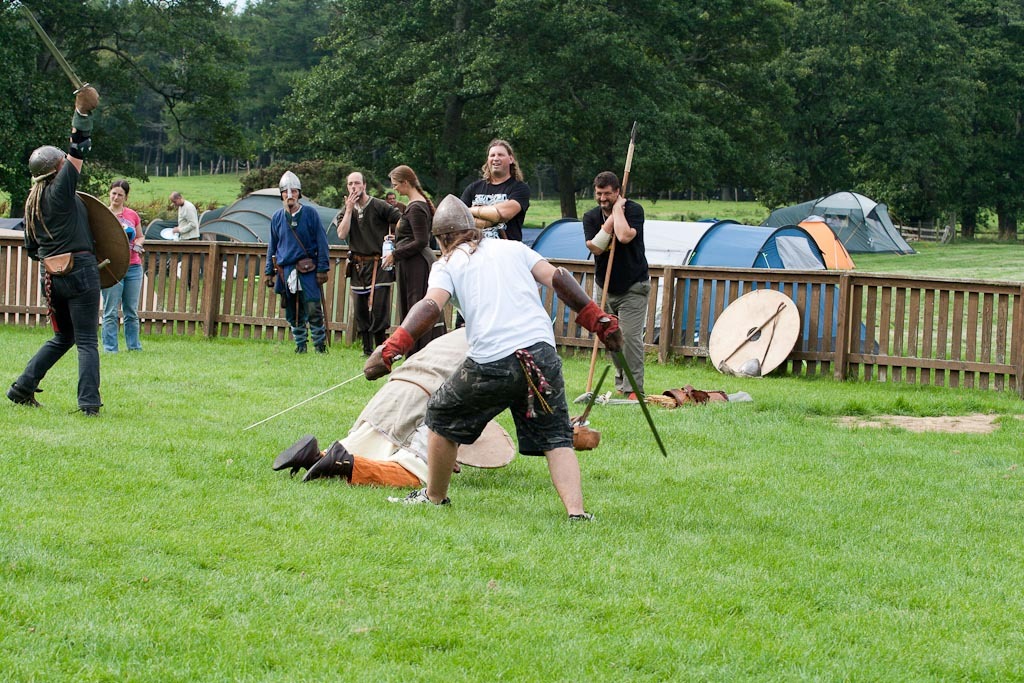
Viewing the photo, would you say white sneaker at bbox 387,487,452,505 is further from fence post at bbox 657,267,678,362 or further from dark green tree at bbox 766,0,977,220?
dark green tree at bbox 766,0,977,220

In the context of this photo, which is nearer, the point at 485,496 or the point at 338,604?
the point at 338,604

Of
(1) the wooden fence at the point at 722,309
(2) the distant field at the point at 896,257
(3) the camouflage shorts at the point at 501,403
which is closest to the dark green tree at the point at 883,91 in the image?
(2) the distant field at the point at 896,257

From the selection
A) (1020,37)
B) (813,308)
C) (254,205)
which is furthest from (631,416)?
(1020,37)

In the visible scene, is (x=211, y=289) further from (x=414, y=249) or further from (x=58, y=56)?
(x=58, y=56)

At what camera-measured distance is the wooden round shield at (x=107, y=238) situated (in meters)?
8.45

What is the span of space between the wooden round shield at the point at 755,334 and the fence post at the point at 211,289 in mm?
5985

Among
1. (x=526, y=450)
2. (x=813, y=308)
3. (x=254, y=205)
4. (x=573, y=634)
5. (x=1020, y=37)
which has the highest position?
(x=1020, y=37)

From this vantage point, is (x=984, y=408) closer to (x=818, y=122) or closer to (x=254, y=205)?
(x=254, y=205)

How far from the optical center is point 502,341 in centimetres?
562

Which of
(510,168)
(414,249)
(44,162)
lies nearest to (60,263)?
(44,162)

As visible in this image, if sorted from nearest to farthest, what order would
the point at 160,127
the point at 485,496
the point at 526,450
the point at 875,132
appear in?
the point at 526,450 < the point at 485,496 < the point at 875,132 < the point at 160,127

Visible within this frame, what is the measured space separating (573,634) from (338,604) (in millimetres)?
872

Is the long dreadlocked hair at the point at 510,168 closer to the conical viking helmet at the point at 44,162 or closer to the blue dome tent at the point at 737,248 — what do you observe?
the conical viking helmet at the point at 44,162

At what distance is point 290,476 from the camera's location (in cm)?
653
